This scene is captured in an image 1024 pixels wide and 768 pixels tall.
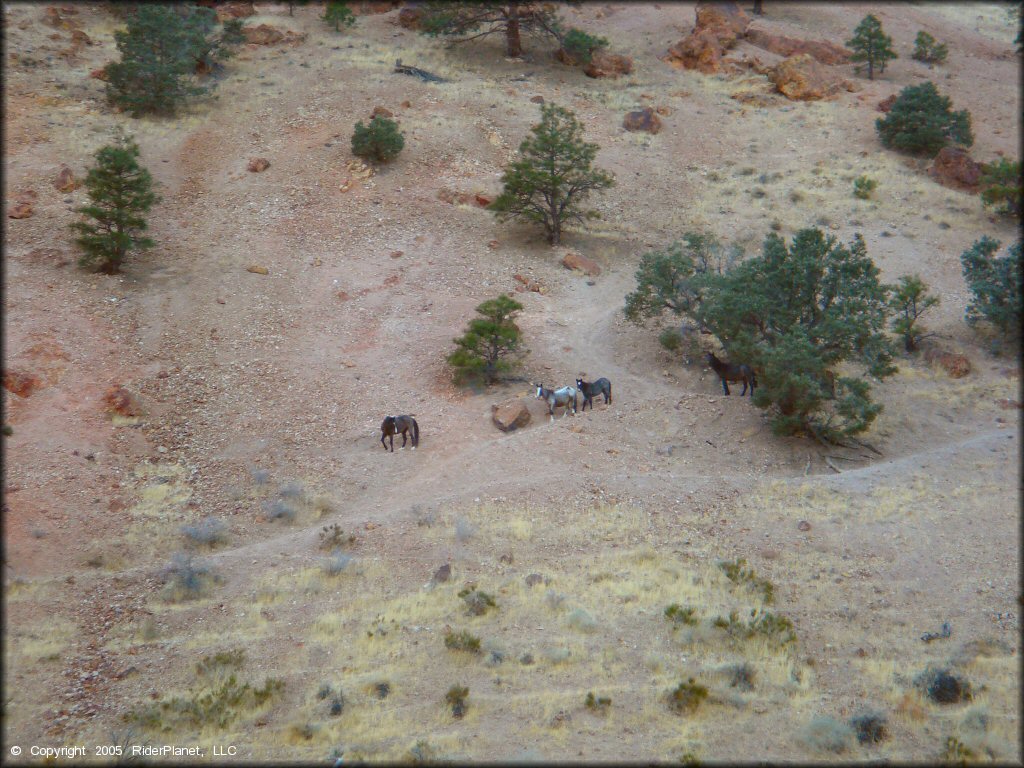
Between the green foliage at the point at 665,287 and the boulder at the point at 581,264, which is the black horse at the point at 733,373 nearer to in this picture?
the green foliage at the point at 665,287

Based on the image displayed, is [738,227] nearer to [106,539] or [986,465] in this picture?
[986,465]

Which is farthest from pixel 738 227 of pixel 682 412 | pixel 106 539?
pixel 106 539

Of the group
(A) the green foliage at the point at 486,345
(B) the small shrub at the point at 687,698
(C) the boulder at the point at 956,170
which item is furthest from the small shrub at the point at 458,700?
(C) the boulder at the point at 956,170

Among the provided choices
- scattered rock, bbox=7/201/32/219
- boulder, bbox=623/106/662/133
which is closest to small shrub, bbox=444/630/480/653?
scattered rock, bbox=7/201/32/219

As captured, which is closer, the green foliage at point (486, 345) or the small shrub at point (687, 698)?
the small shrub at point (687, 698)

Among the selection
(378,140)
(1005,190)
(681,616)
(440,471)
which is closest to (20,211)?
(378,140)

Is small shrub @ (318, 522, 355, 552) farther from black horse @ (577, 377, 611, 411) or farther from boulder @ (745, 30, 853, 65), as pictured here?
boulder @ (745, 30, 853, 65)

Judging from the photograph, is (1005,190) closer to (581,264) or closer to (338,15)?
(581,264)
